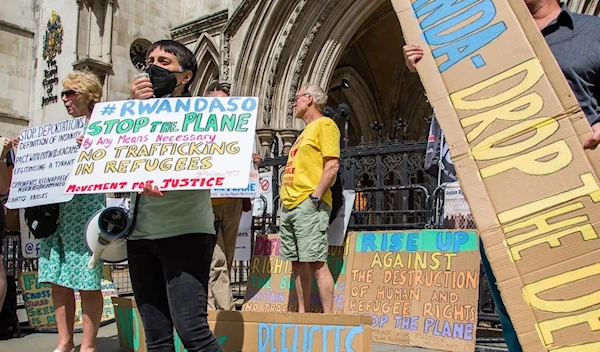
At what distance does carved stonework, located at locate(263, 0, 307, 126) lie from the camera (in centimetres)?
1237

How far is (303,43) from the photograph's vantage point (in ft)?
41.2

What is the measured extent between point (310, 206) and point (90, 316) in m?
1.78

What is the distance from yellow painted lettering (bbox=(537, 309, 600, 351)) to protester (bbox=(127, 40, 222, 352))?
133 centimetres

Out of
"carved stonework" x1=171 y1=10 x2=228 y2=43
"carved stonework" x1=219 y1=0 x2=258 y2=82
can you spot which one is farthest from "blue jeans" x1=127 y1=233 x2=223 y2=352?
"carved stonework" x1=171 y1=10 x2=228 y2=43

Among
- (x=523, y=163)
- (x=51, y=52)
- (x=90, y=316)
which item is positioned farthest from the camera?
(x=51, y=52)

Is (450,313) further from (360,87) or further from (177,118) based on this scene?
(360,87)

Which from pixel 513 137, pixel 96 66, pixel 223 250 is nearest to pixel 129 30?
pixel 96 66

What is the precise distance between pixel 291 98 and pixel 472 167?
34.5 feet

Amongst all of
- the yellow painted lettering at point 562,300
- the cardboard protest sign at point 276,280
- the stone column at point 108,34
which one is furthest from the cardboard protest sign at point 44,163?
the stone column at point 108,34

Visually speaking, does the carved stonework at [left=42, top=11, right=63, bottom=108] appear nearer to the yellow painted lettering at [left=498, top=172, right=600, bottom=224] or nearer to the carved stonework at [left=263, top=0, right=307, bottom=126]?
the carved stonework at [left=263, top=0, right=307, bottom=126]

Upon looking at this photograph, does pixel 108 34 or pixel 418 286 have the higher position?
pixel 108 34

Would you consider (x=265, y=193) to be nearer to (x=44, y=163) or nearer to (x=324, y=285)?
(x=324, y=285)

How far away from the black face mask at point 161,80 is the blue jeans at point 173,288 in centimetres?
75

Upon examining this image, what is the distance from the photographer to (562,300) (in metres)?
2.03
